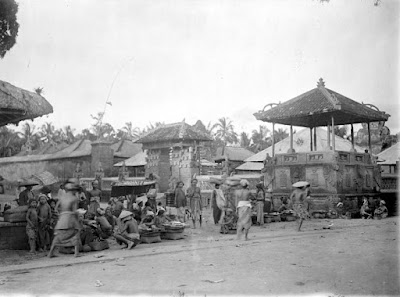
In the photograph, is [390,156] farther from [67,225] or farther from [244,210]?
[67,225]

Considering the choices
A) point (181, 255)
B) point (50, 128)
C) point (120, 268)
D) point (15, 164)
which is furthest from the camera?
point (50, 128)

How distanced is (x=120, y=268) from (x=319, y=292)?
3.41 m

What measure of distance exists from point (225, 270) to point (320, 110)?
13.0 meters

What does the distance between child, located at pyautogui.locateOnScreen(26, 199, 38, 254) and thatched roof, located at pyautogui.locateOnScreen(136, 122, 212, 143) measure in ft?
64.7

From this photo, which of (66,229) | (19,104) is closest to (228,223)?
(66,229)

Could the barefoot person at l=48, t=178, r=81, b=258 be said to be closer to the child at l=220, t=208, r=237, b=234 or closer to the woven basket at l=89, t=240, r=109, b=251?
the woven basket at l=89, t=240, r=109, b=251

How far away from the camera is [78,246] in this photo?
29.5 ft

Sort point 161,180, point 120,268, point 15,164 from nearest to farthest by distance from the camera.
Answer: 1. point 120,268
2. point 161,180
3. point 15,164

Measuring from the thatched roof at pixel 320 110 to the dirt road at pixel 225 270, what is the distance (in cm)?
886

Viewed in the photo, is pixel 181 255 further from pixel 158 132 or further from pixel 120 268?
pixel 158 132

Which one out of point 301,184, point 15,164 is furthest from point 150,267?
point 15,164

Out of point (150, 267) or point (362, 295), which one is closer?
point (362, 295)

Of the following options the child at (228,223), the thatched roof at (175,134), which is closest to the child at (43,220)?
the child at (228,223)

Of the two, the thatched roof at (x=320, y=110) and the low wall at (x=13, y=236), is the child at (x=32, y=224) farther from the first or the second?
the thatched roof at (x=320, y=110)
